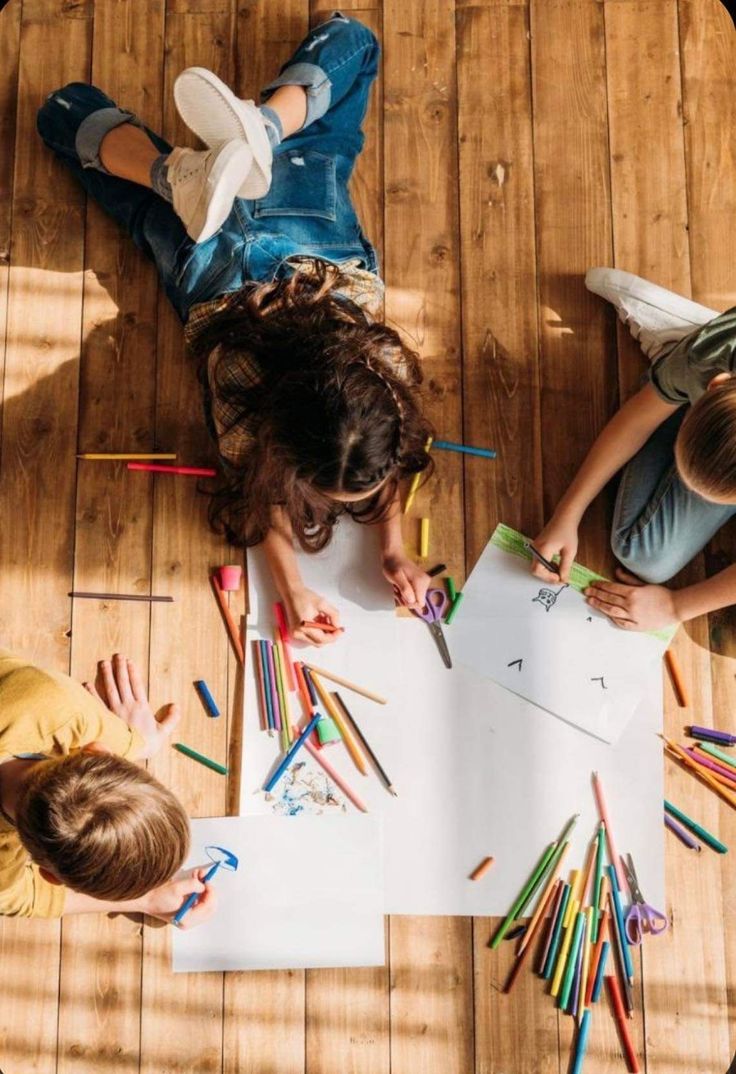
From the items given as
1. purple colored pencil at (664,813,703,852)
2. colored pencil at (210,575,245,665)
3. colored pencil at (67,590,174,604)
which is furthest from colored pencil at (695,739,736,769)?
colored pencil at (67,590,174,604)

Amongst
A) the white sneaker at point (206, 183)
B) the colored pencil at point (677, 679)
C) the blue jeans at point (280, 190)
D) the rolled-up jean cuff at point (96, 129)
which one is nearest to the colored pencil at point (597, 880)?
the colored pencil at point (677, 679)

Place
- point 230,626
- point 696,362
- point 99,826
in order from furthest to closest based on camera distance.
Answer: point 230,626, point 696,362, point 99,826

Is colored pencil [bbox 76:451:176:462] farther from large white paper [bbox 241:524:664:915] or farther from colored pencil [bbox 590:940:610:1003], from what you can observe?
colored pencil [bbox 590:940:610:1003]

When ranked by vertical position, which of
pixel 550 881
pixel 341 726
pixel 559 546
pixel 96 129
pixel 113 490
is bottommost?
pixel 550 881

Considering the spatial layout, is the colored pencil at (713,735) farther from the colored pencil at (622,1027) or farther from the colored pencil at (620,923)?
the colored pencil at (622,1027)

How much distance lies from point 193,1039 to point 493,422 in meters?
0.99

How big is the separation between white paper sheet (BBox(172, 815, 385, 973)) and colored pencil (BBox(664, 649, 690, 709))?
49 cm

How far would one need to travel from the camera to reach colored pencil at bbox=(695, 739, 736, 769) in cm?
141

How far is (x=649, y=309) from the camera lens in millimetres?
1463

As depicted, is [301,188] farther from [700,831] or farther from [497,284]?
[700,831]

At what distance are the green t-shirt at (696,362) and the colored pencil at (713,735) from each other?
1.56ft

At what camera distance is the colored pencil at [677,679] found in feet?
4.66

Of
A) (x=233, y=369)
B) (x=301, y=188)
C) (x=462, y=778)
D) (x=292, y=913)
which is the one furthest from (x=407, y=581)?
(x=301, y=188)

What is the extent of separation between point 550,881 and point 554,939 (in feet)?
0.25
